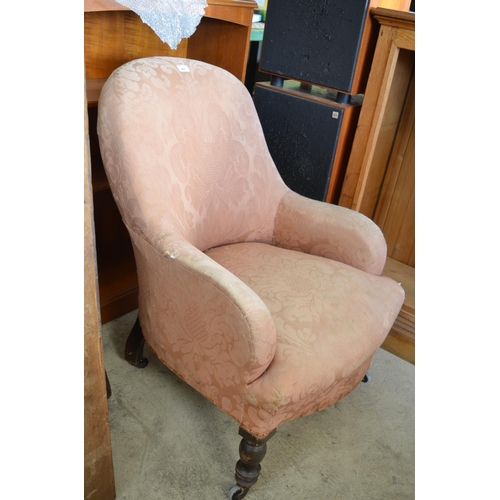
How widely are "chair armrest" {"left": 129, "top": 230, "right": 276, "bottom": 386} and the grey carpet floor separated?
0.23 metres

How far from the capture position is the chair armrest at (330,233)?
5.01ft

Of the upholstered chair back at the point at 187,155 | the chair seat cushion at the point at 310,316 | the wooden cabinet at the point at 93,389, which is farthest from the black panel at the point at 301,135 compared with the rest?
the wooden cabinet at the point at 93,389

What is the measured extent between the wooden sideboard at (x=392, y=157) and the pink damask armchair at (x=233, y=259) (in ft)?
1.08

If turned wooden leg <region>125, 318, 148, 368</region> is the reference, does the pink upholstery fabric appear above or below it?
above

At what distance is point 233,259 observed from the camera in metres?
1.50

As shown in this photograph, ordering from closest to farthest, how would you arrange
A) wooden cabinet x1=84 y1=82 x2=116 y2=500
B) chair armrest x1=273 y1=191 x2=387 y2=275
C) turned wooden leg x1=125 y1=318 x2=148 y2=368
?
wooden cabinet x1=84 y1=82 x2=116 y2=500
chair armrest x1=273 y1=191 x2=387 y2=275
turned wooden leg x1=125 y1=318 x2=148 y2=368

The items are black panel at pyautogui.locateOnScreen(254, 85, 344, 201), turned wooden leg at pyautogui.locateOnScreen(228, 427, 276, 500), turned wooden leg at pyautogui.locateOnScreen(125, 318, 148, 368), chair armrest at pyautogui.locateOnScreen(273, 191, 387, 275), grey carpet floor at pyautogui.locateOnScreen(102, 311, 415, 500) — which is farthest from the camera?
black panel at pyautogui.locateOnScreen(254, 85, 344, 201)

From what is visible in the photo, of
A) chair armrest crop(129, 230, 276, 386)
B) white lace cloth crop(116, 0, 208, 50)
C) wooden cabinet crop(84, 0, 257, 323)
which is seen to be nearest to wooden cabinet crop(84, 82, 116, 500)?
chair armrest crop(129, 230, 276, 386)

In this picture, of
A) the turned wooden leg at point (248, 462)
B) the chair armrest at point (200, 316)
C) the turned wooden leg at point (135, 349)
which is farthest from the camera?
the turned wooden leg at point (135, 349)

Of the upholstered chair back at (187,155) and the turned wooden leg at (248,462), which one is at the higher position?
the upholstered chair back at (187,155)

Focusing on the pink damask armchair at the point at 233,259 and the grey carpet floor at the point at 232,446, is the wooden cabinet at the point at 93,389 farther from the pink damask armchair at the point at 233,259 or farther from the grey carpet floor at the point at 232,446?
the pink damask armchair at the point at 233,259

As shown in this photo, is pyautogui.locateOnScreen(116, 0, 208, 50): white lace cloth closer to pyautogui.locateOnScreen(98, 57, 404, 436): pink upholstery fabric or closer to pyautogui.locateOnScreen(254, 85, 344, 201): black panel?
pyautogui.locateOnScreen(98, 57, 404, 436): pink upholstery fabric

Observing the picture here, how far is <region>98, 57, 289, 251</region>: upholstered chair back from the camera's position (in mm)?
1257

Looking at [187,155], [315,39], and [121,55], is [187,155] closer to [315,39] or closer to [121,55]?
[121,55]
